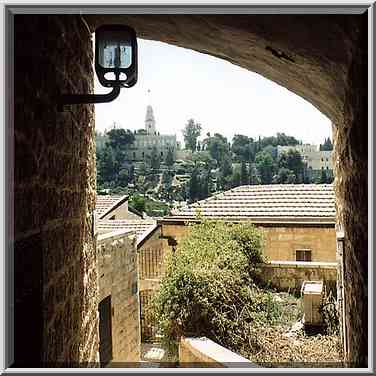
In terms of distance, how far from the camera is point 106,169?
3.58 meters

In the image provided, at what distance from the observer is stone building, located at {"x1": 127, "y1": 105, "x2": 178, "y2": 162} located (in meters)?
3.15

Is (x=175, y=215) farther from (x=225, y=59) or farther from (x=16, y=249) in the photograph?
(x=16, y=249)

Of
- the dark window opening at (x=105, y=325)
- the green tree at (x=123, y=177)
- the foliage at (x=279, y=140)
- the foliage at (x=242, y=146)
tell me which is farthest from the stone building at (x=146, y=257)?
the foliage at (x=279, y=140)

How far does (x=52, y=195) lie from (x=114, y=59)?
2.63ft

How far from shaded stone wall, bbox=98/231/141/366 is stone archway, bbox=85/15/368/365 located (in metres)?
2.63

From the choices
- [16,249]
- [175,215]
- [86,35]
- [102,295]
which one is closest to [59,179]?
[16,249]

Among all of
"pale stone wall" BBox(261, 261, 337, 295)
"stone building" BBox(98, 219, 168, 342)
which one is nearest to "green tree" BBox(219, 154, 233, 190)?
"stone building" BBox(98, 219, 168, 342)

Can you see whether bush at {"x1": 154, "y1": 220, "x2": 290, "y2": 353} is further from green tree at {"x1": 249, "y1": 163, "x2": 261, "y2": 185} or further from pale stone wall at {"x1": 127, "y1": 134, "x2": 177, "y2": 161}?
pale stone wall at {"x1": 127, "y1": 134, "x2": 177, "y2": 161}

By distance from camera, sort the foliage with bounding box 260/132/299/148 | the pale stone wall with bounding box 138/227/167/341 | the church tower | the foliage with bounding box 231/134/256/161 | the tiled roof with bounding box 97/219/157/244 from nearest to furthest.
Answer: the church tower < the foliage with bounding box 260/132/299/148 < the foliage with bounding box 231/134/256/161 < the tiled roof with bounding box 97/219/157/244 < the pale stone wall with bounding box 138/227/167/341

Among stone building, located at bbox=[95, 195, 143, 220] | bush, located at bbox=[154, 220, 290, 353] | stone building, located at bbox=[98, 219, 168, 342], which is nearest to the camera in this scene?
bush, located at bbox=[154, 220, 290, 353]

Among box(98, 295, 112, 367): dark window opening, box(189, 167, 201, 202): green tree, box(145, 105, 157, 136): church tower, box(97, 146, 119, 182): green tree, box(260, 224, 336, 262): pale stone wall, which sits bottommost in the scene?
box(98, 295, 112, 367): dark window opening

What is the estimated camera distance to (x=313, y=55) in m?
2.01

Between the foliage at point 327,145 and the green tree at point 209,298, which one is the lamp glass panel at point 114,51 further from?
the green tree at point 209,298

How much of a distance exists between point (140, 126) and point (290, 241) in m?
5.06
